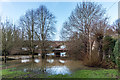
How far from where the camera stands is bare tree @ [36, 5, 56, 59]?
14.3 metres

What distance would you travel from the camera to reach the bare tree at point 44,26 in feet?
47.0

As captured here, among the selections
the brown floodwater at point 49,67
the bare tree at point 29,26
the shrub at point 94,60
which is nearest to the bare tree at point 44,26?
the bare tree at point 29,26

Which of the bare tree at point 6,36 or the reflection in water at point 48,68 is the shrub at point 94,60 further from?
the bare tree at point 6,36

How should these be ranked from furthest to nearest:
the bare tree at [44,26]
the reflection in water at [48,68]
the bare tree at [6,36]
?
the bare tree at [44,26], the bare tree at [6,36], the reflection in water at [48,68]

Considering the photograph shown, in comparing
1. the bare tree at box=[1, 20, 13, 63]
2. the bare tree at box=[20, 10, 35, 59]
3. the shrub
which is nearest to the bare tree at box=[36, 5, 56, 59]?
the bare tree at box=[20, 10, 35, 59]

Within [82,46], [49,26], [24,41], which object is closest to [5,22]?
[24,41]

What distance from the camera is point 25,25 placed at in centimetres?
1477

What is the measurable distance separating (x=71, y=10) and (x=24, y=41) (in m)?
7.96

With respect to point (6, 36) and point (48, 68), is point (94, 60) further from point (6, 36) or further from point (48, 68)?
point (6, 36)

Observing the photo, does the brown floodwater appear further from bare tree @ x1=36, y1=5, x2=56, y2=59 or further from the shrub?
bare tree @ x1=36, y1=5, x2=56, y2=59

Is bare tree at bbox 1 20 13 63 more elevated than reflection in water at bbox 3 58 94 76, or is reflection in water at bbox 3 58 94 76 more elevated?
bare tree at bbox 1 20 13 63

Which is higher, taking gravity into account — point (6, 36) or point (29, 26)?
point (29, 26)

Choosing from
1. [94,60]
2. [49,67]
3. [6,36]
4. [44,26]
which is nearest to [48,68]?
[49,67]

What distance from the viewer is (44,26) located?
14.9m
